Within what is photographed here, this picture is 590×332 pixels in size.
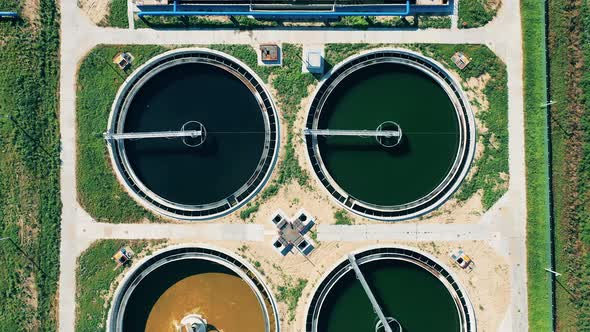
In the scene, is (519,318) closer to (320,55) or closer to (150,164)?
(320,55)

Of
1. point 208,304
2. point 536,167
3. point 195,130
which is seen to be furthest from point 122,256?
point 536,167

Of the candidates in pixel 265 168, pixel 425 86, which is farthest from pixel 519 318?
pixel 265 168

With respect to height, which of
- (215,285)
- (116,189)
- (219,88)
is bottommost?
(215,285)

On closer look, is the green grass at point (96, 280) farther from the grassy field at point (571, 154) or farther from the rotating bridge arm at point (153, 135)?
the grassy field at point (571, 154)

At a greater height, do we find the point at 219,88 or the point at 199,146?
the point at 219,88

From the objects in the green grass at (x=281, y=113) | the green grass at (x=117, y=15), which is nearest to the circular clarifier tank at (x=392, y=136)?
the green grass at (x=281, y=113)

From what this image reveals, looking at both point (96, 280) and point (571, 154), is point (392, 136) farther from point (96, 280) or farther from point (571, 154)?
point (96, 280)
